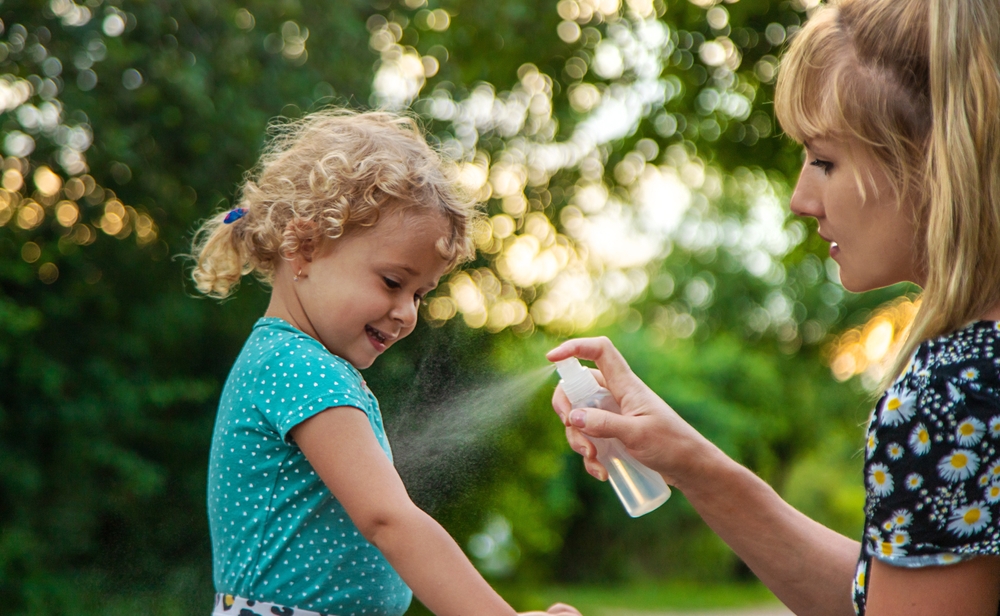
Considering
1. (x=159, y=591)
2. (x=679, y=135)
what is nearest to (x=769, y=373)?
(x=679, y=135)

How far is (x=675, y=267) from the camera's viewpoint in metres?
27.9

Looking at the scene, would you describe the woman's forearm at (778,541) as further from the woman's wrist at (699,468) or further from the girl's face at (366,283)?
the girl's face at (366,283)

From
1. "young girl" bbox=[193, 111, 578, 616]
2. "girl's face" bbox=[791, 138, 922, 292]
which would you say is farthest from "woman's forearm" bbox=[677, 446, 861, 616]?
"girl's face" bbox=[791, 138, 922, 292]

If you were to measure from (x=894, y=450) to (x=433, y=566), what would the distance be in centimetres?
78

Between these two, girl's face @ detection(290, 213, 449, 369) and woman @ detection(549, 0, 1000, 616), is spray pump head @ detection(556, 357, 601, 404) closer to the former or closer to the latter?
woman @ detection(549, 0, 1000, 616)

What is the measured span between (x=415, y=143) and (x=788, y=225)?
22.2 feet

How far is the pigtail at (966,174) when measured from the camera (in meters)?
1.40

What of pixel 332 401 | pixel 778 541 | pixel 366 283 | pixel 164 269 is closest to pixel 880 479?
pixel 778 541

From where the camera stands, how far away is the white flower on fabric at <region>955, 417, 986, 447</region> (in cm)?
129

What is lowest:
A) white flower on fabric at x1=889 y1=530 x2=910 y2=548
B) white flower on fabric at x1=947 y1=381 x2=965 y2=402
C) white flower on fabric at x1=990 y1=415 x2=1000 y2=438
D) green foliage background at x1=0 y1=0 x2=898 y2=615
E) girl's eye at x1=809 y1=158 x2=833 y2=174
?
green foliage background at x1=0 y1=0 x2=898 y2=615

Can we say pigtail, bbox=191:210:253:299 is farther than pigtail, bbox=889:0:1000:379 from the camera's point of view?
Yes

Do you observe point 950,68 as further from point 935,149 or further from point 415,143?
point 415,143

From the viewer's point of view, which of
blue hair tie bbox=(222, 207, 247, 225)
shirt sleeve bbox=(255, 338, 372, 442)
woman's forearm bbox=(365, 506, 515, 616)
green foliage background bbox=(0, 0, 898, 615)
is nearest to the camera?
woman's forearm bbox=(365, 506, 515, 616)

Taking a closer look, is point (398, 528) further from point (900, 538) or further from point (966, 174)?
point (966, 174)
